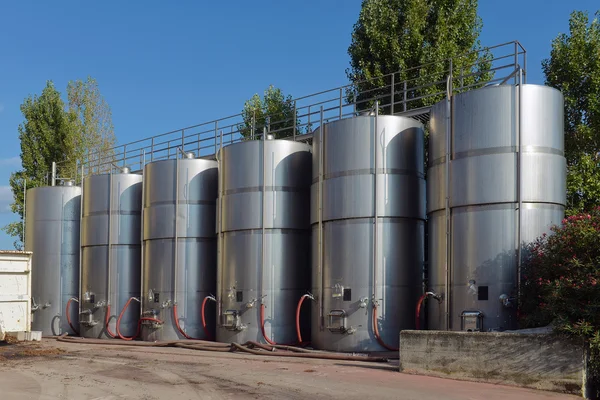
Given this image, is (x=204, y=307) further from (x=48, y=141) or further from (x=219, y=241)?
(x=48, y=141)

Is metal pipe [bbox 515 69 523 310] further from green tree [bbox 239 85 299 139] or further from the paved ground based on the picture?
green tree [bbox 239 85 299 139]

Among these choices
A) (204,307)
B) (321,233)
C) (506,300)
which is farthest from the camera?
(204,307)

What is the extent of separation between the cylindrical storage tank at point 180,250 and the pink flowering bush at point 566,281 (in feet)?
40.1

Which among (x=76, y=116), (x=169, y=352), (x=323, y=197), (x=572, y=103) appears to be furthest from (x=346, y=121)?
(x=76, y=116)

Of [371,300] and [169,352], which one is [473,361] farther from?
[169,352]

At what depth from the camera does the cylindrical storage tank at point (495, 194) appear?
16859 mm

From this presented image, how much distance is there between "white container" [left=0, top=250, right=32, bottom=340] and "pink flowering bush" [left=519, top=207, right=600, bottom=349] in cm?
1484

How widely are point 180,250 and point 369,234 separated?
8324 millimetres

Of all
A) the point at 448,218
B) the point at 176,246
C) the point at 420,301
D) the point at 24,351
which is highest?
the point at 448,218

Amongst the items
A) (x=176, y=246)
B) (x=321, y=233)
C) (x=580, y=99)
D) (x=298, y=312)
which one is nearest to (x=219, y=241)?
(x=176, y=246)

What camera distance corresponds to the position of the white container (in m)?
22.5

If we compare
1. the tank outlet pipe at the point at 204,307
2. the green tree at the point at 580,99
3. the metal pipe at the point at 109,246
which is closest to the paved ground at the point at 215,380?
the tank outlet pipe at the point at 204,307

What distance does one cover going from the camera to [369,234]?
64.7ft

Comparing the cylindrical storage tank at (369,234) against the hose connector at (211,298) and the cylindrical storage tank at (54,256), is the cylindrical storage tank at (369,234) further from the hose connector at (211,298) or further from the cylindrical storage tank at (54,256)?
the cylindrical storage tank at (54,256)
